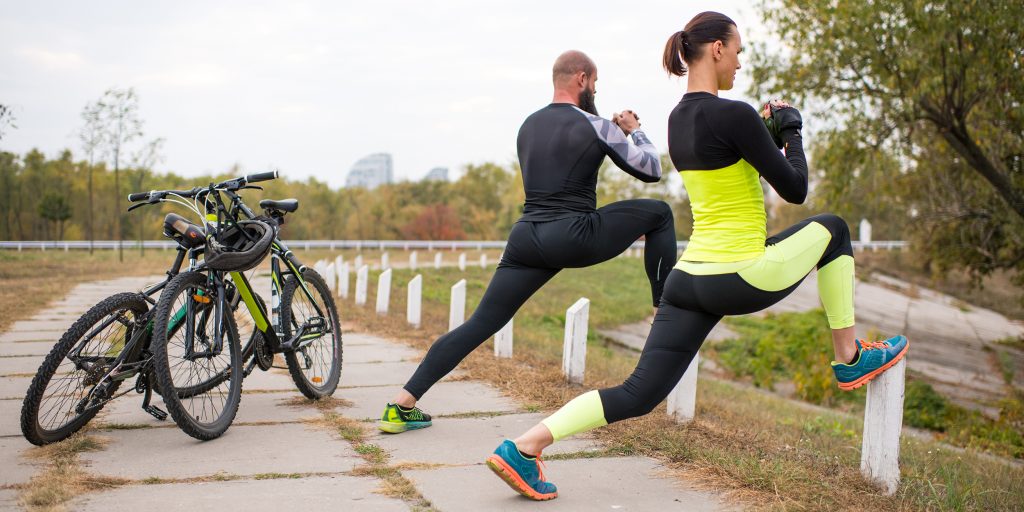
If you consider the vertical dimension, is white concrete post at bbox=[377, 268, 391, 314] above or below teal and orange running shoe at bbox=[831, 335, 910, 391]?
below

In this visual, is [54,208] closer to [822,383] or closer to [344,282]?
[344,282]

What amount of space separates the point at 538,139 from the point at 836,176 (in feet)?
40.6

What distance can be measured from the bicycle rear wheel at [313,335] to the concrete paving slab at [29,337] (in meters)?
4.81

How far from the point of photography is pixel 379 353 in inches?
348

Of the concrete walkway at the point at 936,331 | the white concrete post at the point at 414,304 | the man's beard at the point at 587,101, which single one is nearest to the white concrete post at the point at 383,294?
the white concrete post at the point at 414,304

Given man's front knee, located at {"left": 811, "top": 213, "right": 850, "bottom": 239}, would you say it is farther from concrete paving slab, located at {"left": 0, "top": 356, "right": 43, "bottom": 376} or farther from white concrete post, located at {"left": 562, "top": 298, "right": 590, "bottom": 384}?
concrete paving slab, located at {"left": 0, "top": 356, "right": 43, "bottom": 376}

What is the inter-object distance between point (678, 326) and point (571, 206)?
104 cm

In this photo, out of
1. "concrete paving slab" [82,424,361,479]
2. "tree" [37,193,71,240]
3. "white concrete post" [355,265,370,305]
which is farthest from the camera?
"tree" [37,193,71,240]

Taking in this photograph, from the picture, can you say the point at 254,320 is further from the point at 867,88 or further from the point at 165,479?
the point at 867,88

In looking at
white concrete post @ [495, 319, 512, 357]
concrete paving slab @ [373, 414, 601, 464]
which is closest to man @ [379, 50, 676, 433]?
concrete paving slab @ [373, 414, 601, 464]

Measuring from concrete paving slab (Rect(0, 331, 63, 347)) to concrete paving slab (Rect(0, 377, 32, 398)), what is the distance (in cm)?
265

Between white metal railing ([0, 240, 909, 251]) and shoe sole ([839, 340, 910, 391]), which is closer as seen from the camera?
shoe sole ([839, 340, 910, 391])

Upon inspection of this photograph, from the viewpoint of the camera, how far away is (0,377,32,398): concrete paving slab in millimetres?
6230

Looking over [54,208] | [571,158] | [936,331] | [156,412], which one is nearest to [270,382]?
[156,412]
